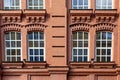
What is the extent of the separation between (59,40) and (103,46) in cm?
235

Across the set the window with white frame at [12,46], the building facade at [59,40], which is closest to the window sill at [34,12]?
the building facade at [59,40]

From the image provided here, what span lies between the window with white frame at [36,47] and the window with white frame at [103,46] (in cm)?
288

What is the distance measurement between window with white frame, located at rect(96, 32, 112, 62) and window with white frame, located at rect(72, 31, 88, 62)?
2.07 ft

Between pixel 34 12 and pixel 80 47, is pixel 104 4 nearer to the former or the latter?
pixel 80 47

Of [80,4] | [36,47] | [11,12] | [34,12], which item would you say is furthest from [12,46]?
[80,4]

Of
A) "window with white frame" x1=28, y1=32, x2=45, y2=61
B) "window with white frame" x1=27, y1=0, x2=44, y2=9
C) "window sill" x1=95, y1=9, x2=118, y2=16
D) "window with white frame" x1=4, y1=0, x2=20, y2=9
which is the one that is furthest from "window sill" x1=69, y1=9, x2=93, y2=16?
"window with white frame" x1=4, y1=0, x2=20, y2=9

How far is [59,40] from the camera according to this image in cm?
1631

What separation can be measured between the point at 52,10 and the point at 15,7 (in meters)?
2.00

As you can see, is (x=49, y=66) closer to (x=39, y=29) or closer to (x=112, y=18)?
(x=39, y=29)

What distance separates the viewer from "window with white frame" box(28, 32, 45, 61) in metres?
16.6

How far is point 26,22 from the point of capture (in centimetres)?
1652

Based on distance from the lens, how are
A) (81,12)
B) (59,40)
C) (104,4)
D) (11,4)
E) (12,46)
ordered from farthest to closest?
(104,4)
(11,4)
(12,46)
(81,12)
(59,40)

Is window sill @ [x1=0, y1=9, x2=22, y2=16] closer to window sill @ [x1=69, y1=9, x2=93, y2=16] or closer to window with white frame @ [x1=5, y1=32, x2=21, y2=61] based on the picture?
window with white frame @ [x1=5, y1=32, x2=21, y2=61]

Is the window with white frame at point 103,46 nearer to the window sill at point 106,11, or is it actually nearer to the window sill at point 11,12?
the window sill at point 106,11
